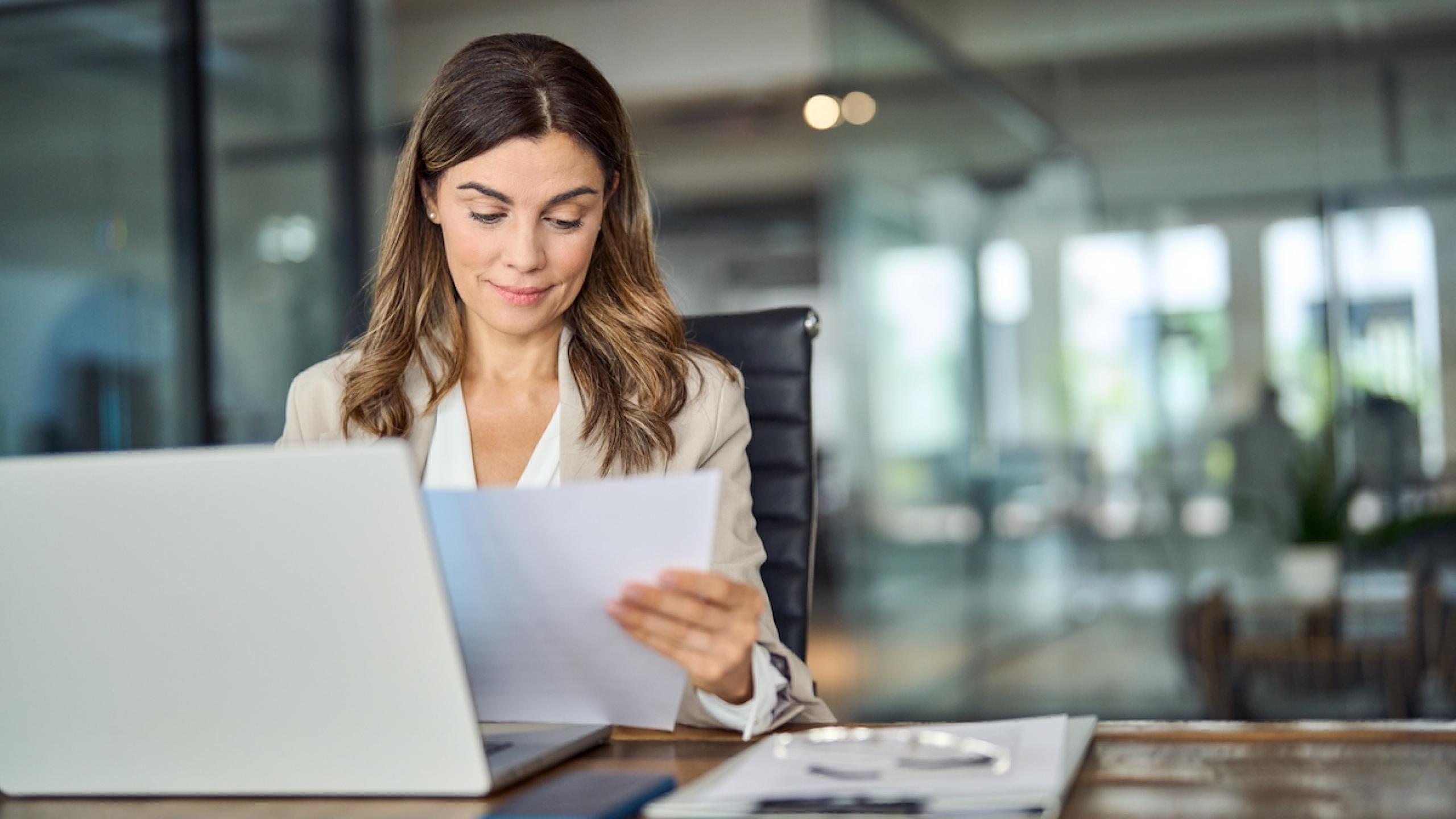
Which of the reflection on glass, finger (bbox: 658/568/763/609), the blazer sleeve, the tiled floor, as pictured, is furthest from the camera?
the tiled floor

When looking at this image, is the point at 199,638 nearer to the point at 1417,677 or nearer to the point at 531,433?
the point at 531,433

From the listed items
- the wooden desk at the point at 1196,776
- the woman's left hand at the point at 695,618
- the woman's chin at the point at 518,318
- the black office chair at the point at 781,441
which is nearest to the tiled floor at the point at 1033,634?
the black office chair at the point at 781,441

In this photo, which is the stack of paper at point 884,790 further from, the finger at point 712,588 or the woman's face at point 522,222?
the woman's face at point 522,222

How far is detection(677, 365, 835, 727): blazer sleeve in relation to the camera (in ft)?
3.82

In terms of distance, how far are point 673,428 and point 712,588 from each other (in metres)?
0.62

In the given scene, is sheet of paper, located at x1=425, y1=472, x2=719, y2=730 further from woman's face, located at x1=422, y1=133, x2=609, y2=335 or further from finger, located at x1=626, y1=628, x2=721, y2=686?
woman's face, located at x1=422, y1=133, x2=609, y2=335

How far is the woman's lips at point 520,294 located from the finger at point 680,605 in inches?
25.6

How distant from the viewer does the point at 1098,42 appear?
4.23 meters

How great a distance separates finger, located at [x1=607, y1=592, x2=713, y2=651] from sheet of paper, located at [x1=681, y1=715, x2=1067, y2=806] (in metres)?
0.09

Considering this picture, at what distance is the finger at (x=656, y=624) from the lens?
881 millimetres

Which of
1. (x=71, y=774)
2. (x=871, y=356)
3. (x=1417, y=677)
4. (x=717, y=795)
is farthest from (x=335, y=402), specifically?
(x=1417, y=677)

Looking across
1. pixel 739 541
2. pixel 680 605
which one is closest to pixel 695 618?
pixel 680 605

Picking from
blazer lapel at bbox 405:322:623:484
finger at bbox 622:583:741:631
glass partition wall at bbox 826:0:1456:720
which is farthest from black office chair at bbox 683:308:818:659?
glass partition wall at bbox 826:0:1456:720

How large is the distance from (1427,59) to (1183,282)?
0.90m
